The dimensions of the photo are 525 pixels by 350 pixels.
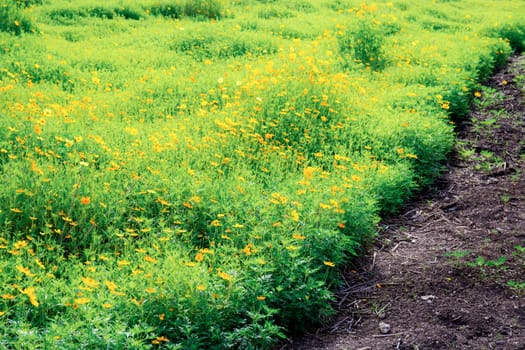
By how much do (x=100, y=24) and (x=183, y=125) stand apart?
5416mm

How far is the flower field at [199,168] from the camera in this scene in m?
3.33

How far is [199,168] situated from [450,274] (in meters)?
2.27

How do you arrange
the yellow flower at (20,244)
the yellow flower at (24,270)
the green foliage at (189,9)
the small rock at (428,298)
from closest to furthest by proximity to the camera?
the yellow flower at (24,270) < the yellow flower at (20,244) < the small rock at (428,298) < the green foliage at (189,9)

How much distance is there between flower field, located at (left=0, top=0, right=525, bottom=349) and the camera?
3.33m

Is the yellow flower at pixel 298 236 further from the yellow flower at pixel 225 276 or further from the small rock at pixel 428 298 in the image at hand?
the small rock at pixel 428 298

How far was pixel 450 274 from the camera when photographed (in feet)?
13.9

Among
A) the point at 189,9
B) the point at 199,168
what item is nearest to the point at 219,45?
the point at 189,9

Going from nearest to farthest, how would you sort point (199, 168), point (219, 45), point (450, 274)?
point (450, 274), point (199, 168), point (219, 45)

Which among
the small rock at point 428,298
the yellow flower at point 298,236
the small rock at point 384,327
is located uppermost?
the yellow flower at point 298,236

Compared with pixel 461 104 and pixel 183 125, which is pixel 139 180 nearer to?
pixel 183 125

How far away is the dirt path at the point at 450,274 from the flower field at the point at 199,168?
0.21 metres

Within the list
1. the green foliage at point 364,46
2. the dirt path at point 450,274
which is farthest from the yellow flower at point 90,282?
the green foliage at point 364,46

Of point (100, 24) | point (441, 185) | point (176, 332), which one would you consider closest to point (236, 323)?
point (176, 332)

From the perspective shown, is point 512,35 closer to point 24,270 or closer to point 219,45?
point 219,45
